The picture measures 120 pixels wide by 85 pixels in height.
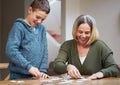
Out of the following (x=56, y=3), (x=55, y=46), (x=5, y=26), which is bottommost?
(x=55, y=46)

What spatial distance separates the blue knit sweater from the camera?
1812 mm

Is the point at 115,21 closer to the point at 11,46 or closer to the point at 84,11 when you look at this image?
the point at 84,11

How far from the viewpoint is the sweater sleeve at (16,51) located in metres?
1.80

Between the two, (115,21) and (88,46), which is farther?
(115,21)

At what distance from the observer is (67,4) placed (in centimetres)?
382

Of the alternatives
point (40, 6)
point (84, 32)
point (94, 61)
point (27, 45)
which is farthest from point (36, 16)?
point (94, 61)

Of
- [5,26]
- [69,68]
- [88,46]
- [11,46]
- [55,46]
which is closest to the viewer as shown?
[11,46]

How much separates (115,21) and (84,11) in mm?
459

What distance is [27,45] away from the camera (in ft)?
6.22

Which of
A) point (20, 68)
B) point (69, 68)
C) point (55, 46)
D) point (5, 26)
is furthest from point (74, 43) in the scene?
point (5, 26)

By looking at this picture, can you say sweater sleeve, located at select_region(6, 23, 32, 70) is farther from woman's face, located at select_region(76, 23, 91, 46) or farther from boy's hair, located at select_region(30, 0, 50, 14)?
woman's face, located at select_region(76, 23, 91, 46)

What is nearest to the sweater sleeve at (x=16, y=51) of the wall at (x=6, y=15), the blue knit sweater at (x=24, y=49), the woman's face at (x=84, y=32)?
the blue knit sweater at (x=24, y=49)

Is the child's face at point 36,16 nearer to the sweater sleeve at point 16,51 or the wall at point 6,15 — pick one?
the sweater sleeve at point 16,51

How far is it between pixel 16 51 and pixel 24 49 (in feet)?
0.29
